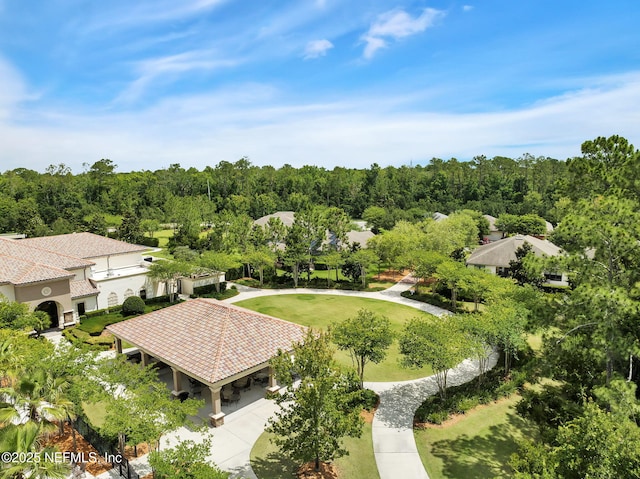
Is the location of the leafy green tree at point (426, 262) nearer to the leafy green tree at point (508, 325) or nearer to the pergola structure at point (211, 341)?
the leafy green tree at point (508, 325)

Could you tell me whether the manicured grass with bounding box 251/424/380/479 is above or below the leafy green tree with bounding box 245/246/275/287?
below

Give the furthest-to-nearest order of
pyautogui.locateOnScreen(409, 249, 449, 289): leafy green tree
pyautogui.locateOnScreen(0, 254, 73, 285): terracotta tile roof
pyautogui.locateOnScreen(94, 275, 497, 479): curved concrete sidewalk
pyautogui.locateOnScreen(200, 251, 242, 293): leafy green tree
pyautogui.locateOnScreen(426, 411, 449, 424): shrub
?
1. pyautogui.locateOnScreen(200, 251, 242, 293): leafy green tree
2. pyautogui.locateOnScreen(409, 249, 449, 289): leafy green tree
3. pyautogui.locateOnScreen(0, 254, 73, 285): terracotta tile roof
4. pyautogui.locateOnScreen(426, 411, 449, 424): shrub
5. pyautogui.locateOnScreen(94, 275, 497, 479): curved concrete sidewalk

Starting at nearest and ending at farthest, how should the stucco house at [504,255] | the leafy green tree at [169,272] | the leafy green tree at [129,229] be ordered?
the leafy green tree at [169,272], the stucco house at [504,255], the leafy green tree at [129,229]

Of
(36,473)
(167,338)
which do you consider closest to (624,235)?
(36,473)

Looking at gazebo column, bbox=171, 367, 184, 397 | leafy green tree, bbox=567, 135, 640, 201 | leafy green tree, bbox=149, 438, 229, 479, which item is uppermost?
leafy green tree, bbox=567, 135, 640, 201

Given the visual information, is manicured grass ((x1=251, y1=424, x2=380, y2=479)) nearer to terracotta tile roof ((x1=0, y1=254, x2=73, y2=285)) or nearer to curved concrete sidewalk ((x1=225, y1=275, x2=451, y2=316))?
curved concrete sidewalk ((x1=225, y1=275, x2=451, y2=316))

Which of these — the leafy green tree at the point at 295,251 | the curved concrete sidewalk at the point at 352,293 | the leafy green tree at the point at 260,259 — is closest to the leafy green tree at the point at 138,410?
the curved concrete sidewalk at the point at 352,293

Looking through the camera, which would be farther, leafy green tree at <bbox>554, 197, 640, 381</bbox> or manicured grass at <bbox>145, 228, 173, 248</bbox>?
manicured grass at <bbox>145, 228, 173, 248</bbox>

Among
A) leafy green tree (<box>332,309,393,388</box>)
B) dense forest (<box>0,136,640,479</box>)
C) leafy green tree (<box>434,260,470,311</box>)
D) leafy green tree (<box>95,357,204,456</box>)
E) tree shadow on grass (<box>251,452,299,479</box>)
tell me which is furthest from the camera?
leafy green tree (<box>434,260,470,311</box>)

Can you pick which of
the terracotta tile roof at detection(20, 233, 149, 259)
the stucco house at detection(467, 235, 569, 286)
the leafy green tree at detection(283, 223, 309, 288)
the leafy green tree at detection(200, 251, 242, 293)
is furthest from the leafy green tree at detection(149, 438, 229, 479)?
the stucco house at detection(467, 235, 569, 286)
